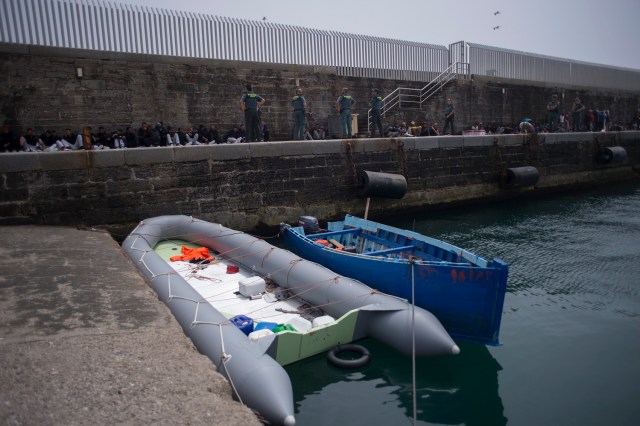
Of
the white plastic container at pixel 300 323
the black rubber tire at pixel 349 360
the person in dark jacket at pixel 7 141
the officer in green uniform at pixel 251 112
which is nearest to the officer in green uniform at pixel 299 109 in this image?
the officer in green uniform at pixel 251 112

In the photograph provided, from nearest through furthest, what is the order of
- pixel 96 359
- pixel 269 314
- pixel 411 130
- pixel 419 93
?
pixel 96 359
pixel 269 314
pixel 411 130
pixel 419 93

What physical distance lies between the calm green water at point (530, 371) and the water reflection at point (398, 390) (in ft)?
0.03

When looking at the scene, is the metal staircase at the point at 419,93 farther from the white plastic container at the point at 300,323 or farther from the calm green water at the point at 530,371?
the white plastic container at the point at 300,323

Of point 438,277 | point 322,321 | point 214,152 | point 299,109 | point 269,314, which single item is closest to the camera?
point 322,321

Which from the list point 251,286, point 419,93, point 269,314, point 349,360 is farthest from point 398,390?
point 419,93

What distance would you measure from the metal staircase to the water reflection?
12.8 m

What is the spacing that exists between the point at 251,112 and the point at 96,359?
8.89 meters

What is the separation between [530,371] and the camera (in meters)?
4.99

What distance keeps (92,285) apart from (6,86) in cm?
845

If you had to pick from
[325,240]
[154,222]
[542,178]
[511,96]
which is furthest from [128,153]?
[511,96]

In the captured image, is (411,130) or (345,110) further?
(411,130)

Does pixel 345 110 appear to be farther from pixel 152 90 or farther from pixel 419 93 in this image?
pixel 419 93

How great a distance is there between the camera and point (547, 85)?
2492cm

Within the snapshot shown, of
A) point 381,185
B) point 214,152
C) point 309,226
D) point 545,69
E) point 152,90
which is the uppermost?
point 545,69
